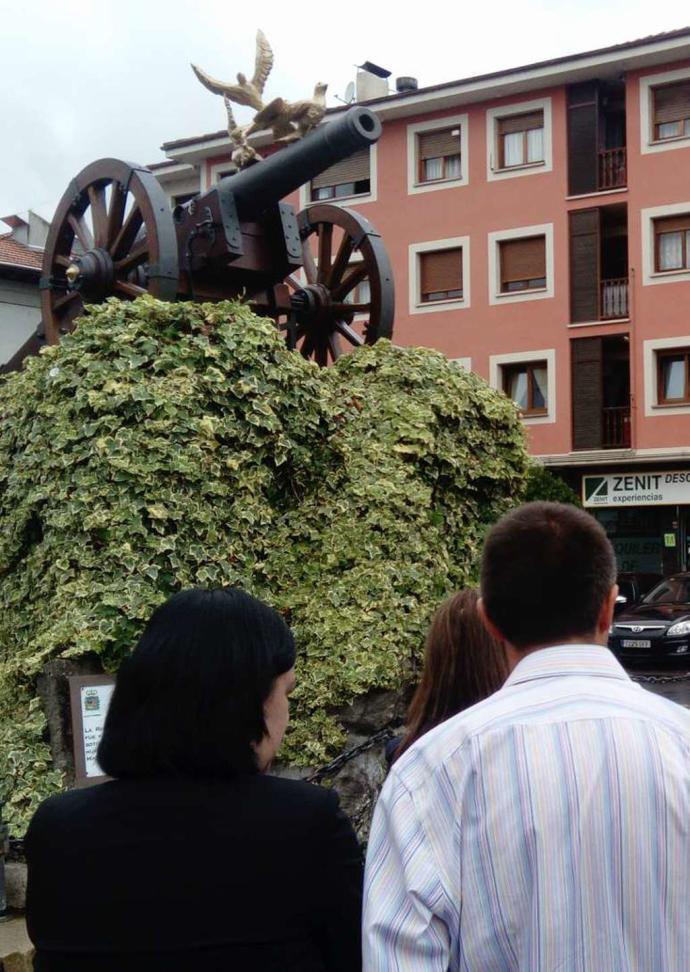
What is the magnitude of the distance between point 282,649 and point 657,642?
50.8 feet

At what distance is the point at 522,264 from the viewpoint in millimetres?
27656

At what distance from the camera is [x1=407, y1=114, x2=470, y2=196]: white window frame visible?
2822 cm

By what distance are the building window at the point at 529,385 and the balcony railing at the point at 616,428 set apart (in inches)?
51.4

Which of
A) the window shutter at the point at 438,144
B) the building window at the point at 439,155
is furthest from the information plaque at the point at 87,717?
the window shutter at the point at 438,144

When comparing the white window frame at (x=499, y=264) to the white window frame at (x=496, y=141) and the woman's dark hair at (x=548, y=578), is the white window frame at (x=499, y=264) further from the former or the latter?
the woman's dark hair at (x=548, y=578)

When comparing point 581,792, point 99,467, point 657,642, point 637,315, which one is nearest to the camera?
point 581,792

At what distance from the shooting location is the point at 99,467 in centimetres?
564

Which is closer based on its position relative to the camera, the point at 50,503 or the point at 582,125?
the point at 50,503

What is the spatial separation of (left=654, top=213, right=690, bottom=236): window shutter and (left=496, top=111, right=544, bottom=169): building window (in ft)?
9.67

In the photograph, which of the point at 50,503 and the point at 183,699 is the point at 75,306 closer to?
the point at 50,503

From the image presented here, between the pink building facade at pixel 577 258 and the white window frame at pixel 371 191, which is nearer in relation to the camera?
the pink building facade at pixel 577 258

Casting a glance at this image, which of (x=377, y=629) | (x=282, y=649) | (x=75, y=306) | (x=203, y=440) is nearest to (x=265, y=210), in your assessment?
(x=75, y=306)

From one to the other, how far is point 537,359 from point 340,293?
1854 cm

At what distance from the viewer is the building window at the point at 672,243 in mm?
26188
